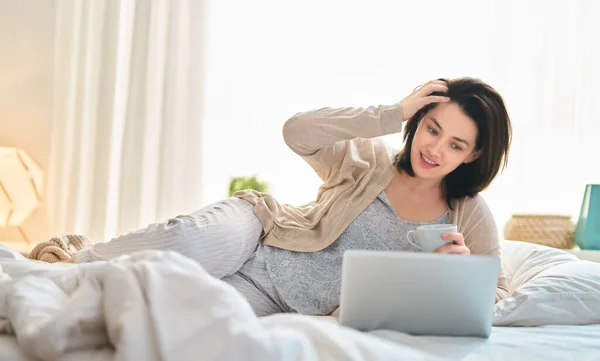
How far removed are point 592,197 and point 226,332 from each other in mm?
2859

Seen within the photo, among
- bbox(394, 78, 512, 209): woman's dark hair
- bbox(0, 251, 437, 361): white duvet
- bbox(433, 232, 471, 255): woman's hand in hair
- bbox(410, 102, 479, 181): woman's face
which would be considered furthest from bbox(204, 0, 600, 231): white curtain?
bbox(0, 251, 437, 361): white duvet

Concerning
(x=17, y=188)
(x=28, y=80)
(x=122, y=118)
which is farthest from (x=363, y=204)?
(x=28, y=80)

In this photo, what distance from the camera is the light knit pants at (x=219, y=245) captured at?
193 centimetres

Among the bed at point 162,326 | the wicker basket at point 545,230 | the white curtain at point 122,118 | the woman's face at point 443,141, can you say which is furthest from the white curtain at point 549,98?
the bed at point 162,326

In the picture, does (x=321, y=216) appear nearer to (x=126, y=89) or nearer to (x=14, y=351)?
(x=14, y=351)

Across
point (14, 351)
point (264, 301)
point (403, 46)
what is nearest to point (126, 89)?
point (403, 46)

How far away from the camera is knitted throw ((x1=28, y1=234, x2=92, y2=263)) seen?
2.20 m

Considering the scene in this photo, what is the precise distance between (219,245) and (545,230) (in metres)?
2.12

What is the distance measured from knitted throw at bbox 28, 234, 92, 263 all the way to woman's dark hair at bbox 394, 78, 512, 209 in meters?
1.05

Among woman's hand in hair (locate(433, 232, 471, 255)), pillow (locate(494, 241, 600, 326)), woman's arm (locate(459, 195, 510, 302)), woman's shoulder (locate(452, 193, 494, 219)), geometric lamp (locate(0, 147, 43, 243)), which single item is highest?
woman's hand in hair (locate(433, 232, 471, 255))

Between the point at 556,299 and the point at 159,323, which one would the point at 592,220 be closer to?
the point at 556,299

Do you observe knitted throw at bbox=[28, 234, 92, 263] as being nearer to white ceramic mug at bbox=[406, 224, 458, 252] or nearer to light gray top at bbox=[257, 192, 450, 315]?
light gray top at bbox=[257, 192, 450, 315]

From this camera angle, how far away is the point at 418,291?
4.52 ft

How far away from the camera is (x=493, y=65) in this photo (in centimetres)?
423
